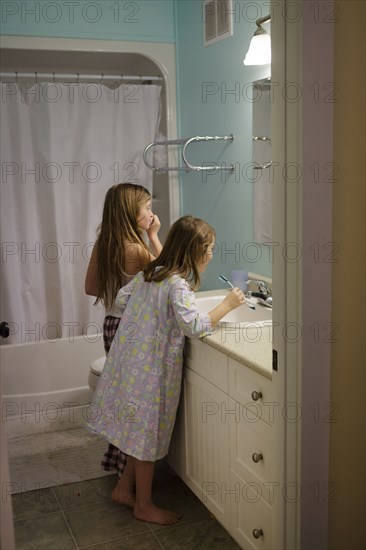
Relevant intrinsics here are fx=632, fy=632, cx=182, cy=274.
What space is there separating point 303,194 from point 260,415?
69 cm

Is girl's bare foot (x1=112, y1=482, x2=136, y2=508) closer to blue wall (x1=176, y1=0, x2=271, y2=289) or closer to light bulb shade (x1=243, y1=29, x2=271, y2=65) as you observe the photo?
blue wall (x1=176, y1=0, x2=271, y2=289)

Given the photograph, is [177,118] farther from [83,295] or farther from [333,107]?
[333,107]

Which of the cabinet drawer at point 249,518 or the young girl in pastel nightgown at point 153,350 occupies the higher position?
the young girl in pastel nightgown at point 153,350

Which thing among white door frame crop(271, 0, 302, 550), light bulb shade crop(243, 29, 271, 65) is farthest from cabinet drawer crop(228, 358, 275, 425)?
light bulb shade crop(243, 29, 271, 65)

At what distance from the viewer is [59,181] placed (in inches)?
135

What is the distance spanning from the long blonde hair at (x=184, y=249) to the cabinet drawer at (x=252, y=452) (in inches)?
19.2

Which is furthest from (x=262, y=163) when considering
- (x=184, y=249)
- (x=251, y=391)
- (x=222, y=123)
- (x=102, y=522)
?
(x=102, y=522)

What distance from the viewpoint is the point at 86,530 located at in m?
2.34

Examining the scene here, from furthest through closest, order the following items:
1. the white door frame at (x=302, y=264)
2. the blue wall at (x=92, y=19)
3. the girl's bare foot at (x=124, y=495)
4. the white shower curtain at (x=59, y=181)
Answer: the white shower curtain at (x=59, y=181) < the blue wall at (x=92, y=19) < the girl's bare foot at (x=124, y=495) < the white door frame at (x=302, y=264)

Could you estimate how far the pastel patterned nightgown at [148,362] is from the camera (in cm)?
215

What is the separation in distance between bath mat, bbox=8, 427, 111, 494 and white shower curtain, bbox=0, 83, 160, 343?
59cm

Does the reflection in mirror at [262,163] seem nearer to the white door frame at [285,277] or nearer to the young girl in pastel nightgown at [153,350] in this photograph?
the young girl in pastel nightgown at [153,350]

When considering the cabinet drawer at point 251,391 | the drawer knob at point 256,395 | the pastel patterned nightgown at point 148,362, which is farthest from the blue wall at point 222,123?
the drawer knob at point 256,395

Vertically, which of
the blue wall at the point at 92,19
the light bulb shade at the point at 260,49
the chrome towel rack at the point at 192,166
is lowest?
the chrome towel rack at the point at 192,166
